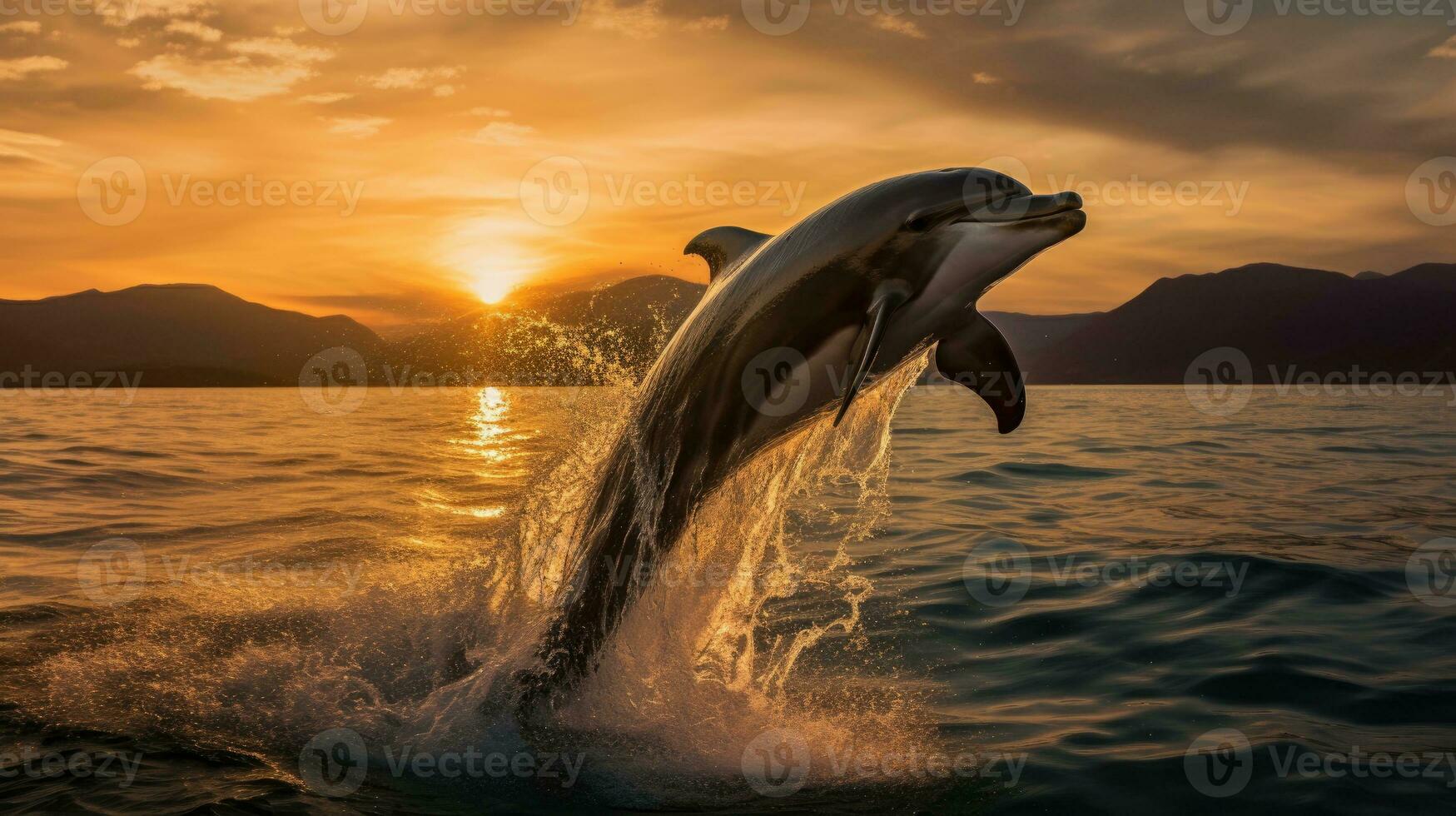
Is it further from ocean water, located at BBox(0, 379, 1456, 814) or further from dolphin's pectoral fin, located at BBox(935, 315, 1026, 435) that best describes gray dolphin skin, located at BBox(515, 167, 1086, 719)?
ocean water, located at BBox(0, 379, 1456, 814)

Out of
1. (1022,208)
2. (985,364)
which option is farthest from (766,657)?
(1022,208)

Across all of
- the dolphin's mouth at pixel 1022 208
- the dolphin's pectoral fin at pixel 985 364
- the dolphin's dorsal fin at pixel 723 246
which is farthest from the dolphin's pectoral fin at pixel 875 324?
the dolphin's dorsal fin at pixel 723 246

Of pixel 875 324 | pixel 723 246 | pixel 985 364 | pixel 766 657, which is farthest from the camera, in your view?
pixel 766 657

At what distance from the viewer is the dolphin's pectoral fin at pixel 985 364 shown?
19.0 ft

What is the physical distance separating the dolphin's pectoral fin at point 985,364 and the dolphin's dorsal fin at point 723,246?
150 centimetres

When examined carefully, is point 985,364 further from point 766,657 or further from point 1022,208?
point 766,657

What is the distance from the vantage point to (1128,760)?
570cm

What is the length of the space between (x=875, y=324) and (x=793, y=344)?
734 mm

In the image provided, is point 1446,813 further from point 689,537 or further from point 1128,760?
point 689,537

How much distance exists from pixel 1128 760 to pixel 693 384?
135 inches

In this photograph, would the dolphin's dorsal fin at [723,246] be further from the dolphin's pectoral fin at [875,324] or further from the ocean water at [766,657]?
the dolphin's pectoral fin at [875,324]

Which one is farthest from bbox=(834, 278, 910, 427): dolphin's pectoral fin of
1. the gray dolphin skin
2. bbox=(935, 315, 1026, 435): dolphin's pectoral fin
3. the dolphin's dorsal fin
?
the dolphin's dorsal fin

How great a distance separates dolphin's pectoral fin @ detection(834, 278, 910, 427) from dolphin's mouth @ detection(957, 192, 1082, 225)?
486mm

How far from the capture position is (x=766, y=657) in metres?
7.88
